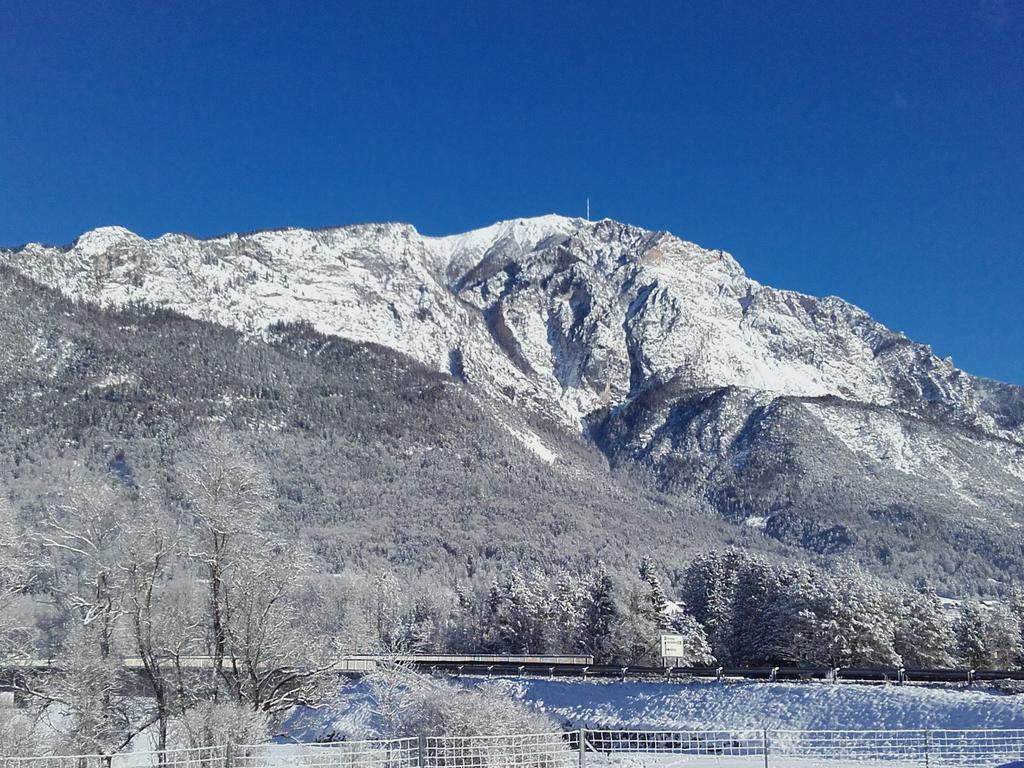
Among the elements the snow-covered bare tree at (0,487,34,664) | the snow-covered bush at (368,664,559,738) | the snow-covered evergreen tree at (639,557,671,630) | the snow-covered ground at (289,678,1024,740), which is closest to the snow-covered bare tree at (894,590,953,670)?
the snow-covered evergreen tree at (639,557,671,630)

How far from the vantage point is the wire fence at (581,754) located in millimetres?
23062

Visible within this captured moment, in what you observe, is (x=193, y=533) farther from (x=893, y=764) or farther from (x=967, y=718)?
(x=967, y=718)

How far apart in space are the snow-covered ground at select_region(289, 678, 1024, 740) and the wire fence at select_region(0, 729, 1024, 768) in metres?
2.07

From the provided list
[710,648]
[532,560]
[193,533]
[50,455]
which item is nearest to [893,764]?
[193,533]

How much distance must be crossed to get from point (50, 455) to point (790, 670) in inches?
6348

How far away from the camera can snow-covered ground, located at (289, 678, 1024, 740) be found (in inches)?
1570

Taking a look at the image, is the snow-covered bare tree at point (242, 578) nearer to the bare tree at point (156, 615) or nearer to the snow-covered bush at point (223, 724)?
the bare tree at point (156, 615)

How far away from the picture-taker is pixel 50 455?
7062 inches

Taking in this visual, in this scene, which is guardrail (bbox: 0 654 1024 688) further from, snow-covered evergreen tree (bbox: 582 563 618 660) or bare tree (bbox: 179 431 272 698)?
snow-covered evergreen tree (bbox: 582 563 618 660)

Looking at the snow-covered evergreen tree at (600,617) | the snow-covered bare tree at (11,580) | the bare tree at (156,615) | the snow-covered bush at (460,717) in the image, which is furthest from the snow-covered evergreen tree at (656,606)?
the snow-covered bare tree at (11,580)

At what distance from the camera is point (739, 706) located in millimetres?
46656

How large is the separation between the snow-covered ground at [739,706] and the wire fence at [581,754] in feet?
6.80

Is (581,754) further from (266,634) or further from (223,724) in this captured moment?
(266,634)

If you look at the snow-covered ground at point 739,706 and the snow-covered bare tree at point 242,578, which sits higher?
the snow-covered bare tree at point 242,578
